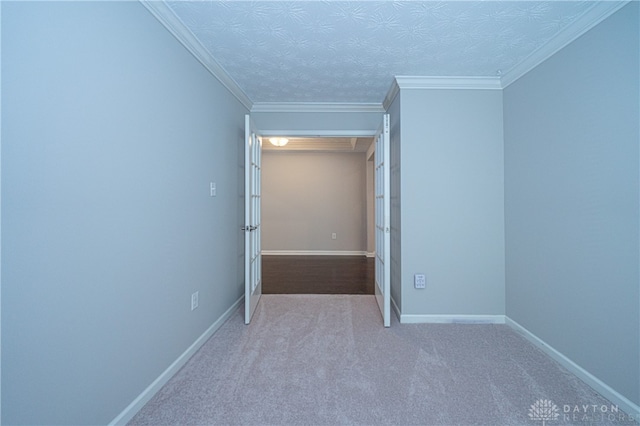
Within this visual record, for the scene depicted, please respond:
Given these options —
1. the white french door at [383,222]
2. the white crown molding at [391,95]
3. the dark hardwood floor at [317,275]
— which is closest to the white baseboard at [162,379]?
the dark hardwood floor at [317,275]

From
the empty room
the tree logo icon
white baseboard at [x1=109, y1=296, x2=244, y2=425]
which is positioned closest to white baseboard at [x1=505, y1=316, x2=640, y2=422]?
the empty room

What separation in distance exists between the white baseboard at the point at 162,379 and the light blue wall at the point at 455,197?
1833 millimetres

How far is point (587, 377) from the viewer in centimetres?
166

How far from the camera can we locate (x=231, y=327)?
244 cm

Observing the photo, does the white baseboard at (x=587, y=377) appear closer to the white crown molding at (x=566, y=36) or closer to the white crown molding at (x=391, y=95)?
the white crown molding at (x=566, y=36)

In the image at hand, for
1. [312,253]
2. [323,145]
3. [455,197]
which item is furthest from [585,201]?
[312,253]

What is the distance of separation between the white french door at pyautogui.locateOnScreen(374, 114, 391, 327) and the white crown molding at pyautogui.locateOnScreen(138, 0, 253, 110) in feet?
4.88

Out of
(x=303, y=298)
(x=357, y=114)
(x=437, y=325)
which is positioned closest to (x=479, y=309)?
(x=437, y=325)

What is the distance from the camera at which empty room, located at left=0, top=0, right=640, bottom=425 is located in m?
1.03

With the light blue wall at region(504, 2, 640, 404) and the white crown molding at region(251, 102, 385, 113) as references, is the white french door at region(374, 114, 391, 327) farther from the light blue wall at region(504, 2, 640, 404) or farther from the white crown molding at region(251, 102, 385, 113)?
the light blue wall at region(504, 2, 640, 404)

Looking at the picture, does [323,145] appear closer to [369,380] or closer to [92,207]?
[369,380]

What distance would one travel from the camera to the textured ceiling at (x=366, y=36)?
1.58 m

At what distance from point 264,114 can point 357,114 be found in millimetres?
1108

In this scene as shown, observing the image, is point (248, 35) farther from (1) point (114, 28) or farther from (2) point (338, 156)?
(2) point (338, 156)
